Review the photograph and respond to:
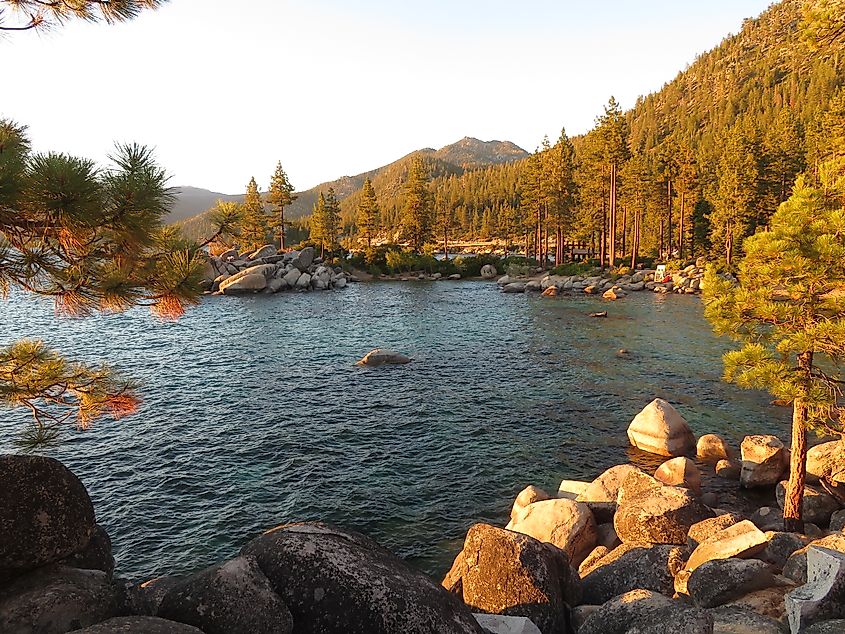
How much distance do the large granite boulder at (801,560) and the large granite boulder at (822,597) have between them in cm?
199

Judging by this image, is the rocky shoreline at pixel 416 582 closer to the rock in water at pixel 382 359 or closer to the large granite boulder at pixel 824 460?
the large granite boulder at pixel 824 460

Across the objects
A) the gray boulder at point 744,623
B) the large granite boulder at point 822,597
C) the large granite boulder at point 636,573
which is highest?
the large granite boulder at point 822,597

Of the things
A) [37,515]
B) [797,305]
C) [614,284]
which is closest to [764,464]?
[797,305]

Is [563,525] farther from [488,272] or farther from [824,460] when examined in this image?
[488,272]

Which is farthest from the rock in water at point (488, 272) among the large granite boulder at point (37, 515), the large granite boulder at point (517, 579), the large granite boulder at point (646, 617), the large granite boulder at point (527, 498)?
the large granite boulder at point (37, 515)

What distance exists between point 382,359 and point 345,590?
80.1ft

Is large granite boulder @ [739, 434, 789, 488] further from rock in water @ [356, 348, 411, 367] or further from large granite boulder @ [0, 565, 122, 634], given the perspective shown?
rock in water @ [356, 348, 411, 367]

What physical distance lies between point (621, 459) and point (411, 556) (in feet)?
29.4

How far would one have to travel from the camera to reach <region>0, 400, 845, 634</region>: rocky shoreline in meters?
5.67

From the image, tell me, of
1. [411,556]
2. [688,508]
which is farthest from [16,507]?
[688,508]

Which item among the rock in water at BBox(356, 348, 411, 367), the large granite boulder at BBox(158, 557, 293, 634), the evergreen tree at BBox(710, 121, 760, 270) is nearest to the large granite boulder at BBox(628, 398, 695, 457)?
the rock in water at BBox(356, 348, 411, 367)

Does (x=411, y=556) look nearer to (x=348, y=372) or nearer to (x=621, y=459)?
(x=621, y=459)

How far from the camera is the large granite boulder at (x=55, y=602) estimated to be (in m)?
5.57

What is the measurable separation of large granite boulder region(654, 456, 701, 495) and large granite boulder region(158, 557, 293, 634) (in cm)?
1321
